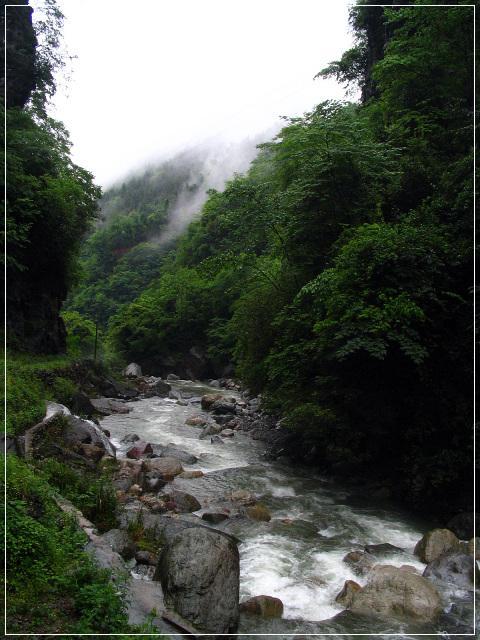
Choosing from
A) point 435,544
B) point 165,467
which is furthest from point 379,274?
point 165,467

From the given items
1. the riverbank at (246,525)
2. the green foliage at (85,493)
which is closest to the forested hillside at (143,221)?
the riverbank at (246,525)

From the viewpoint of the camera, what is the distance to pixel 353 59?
88.1 ft

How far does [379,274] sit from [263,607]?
6.81m

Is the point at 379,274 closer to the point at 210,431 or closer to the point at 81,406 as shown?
the point at 210,431

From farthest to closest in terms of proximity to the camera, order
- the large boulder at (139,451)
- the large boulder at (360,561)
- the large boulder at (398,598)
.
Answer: the large boulder at (139,451), the large boulder at (360,561), the large boulder at (398,598)

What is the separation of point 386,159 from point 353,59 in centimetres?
1637

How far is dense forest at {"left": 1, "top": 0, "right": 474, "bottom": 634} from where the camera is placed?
795 centimetres

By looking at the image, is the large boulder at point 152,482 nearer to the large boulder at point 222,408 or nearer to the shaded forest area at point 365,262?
the shaded forest area at point 365,262

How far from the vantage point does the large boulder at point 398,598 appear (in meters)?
6.65

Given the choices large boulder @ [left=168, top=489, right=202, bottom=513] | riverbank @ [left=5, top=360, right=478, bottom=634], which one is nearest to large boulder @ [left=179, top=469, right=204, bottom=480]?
riverbank @ [left=5, top=360, right=478, bottom=634]

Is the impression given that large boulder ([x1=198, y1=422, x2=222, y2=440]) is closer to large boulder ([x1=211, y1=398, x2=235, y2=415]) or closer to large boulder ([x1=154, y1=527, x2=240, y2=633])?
large boulder ([x1=211, y1=398, x2=235, y2=415])

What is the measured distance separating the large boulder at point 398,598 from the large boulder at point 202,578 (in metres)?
1.82

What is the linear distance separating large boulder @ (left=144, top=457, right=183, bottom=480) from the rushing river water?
34cm

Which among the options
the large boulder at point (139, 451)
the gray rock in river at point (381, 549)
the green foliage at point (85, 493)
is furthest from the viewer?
the large boulder at point (139, 451)
